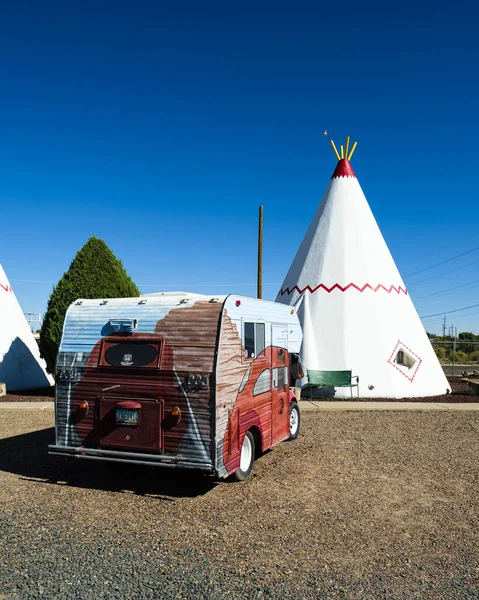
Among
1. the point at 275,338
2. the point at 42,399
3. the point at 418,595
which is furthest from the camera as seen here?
the point at 42,399

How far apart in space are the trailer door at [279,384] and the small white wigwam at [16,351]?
9.85 meters

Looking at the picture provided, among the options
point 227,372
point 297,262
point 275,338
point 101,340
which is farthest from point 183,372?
point 297,262

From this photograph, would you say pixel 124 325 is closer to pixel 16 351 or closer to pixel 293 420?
pixel 293 420

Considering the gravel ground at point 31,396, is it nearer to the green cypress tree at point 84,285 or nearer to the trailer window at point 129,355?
the green cypress tree at point 84,285

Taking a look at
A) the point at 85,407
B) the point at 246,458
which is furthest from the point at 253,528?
the point at 85,407

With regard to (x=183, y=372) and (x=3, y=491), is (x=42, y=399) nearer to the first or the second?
(x=3, y=491)

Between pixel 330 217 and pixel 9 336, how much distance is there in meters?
9.95

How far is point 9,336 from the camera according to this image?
15383mm

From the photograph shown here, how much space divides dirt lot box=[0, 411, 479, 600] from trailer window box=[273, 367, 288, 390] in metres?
1.05

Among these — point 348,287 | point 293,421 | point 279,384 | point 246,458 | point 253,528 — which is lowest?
point 253,528

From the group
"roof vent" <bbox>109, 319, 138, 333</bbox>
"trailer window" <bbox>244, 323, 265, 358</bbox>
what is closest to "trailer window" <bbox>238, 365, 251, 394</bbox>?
"trailer window" <bbox>244, 323, 265, 358</bbox>

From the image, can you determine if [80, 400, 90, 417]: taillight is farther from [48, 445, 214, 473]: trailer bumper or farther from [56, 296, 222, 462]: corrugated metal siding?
[48, 445, 214, 473]: trailer bumper

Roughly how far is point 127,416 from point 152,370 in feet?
2.02

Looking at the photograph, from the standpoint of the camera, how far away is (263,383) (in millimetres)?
7277
